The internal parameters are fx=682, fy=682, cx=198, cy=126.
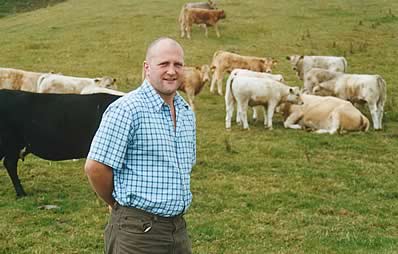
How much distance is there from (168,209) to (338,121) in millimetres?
A: 10970

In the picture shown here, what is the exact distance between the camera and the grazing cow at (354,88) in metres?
15.6

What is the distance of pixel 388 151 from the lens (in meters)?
12.8

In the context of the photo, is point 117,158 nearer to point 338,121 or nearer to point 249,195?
point 249,195

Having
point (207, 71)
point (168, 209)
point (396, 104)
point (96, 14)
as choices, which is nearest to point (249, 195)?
point (168, 209)

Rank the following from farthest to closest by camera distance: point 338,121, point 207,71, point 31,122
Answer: point 207,71, point 338,121, point 31,122

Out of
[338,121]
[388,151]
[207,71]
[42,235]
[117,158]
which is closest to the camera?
[117,158]

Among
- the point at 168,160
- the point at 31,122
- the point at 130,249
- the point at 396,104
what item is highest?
the point at 168,160

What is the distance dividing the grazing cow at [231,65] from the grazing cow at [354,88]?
6.83 feet

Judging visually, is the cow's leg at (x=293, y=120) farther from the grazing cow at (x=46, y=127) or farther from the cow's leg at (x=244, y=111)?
the grazing cow at (x=46, y=127)

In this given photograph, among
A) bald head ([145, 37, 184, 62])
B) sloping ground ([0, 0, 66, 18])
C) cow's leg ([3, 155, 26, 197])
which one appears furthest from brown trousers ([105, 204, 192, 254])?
sloping ground ([0, 0, 66, 18])

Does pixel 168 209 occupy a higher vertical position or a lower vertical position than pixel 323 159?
higher

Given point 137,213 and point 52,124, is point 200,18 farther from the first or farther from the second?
point 137,213

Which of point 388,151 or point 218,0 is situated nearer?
point 388,151

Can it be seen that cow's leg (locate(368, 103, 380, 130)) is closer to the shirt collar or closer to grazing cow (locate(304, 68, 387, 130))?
grazing cow (locate(304, 68, 387, 130))
